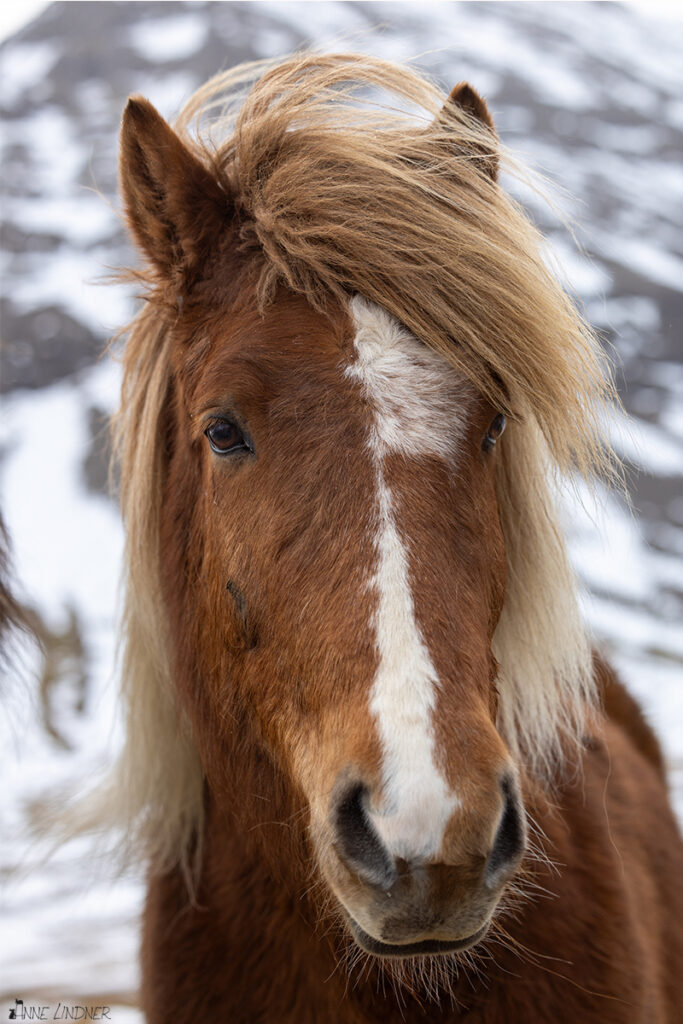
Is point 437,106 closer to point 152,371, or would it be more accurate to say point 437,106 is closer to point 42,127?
point 152,371

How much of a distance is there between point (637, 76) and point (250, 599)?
111 feet

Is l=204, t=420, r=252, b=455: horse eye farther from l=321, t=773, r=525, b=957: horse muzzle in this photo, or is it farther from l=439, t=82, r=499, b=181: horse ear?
l=439, t=82, r=499, b=181: horse ear

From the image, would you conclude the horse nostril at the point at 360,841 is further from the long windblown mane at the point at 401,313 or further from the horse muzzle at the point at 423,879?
the long windblown mane at the point at 401,313

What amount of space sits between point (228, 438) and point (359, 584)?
48 centimetres

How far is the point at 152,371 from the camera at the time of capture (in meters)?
2.28

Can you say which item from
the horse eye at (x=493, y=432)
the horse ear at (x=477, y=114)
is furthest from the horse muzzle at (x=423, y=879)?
the horse ear at (x=477, y=114)

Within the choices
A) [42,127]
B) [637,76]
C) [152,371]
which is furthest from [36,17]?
[152,371]

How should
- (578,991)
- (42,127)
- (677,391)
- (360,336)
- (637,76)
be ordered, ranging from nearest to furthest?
(360,336), (578,991), (677,391), (42,127), (637,76)

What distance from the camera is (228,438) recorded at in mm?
1760

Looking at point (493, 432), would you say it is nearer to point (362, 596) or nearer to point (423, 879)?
point (362, 596)

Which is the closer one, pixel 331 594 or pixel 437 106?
pixel 331 594

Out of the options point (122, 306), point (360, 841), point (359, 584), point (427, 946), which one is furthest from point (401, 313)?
point (122, 306)

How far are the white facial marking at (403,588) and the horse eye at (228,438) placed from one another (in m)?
0.27

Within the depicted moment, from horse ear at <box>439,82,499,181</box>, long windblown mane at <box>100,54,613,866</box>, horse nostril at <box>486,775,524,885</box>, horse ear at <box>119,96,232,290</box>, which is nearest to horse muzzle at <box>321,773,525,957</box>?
horse nostril at <box>486,775,524,885</box>
